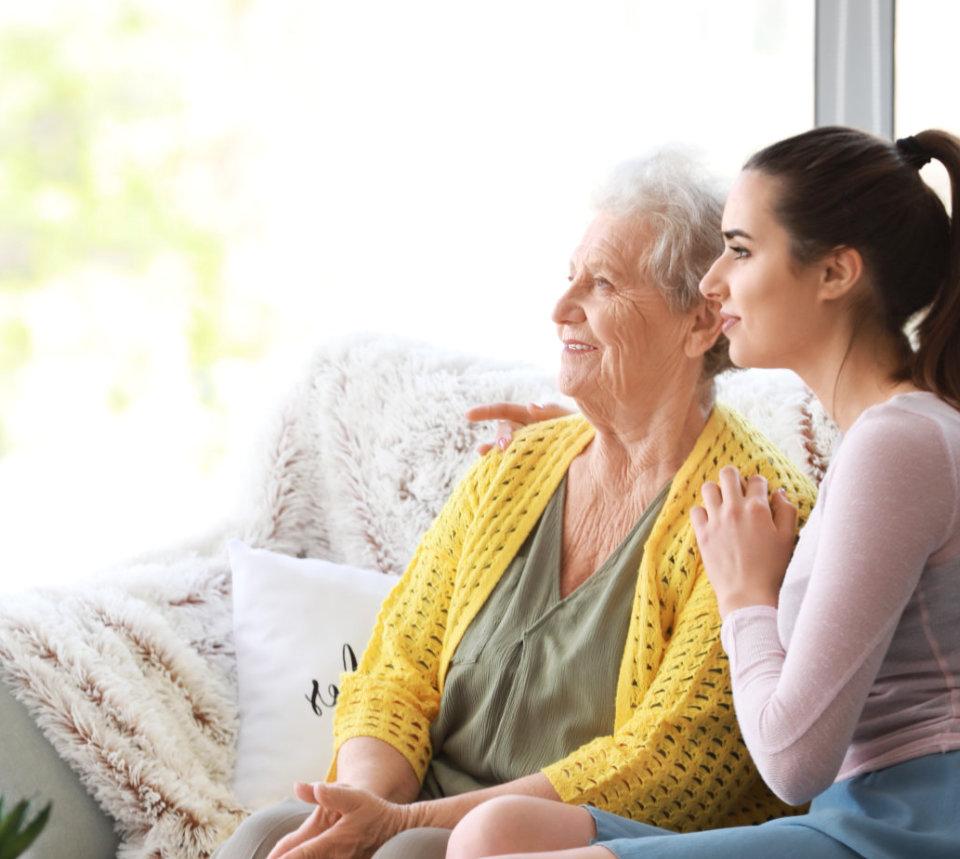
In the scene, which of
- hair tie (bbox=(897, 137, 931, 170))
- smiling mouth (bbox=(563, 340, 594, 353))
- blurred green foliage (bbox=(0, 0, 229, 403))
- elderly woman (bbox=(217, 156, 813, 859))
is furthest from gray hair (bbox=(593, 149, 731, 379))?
blurred green foliage (bbox=(0, 0, 229, 403))

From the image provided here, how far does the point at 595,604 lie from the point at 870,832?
1.68 ft

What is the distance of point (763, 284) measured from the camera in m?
1.21

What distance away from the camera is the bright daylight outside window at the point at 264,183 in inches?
113

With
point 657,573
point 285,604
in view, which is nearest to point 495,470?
point 657,573

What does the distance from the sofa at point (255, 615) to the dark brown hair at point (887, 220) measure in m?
0.54

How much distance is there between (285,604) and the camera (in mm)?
1834

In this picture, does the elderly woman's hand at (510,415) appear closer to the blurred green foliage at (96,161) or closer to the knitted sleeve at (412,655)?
the knitted sleeve at (412,655)

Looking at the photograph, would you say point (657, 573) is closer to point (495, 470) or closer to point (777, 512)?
point (777, 512)

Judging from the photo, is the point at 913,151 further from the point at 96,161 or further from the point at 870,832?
the point at 96,161

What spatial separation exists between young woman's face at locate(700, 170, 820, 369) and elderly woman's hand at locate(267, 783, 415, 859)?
0.65 meters

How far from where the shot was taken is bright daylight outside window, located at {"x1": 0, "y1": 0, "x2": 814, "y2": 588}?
2.86 m

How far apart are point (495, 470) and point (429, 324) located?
158 cm

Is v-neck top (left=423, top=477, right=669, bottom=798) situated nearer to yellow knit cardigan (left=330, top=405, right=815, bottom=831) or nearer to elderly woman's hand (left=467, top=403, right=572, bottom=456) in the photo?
yellow knit cardigan (left=330, top=405, right=815, bottom=831)

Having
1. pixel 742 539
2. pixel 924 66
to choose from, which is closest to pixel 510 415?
pixel 742 539
